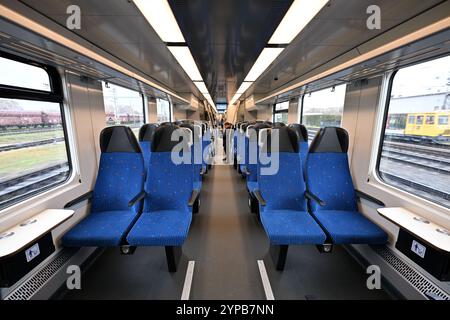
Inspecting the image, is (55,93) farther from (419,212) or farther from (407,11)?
(419,212)

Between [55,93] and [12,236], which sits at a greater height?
[55,93]

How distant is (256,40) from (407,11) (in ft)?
3.95

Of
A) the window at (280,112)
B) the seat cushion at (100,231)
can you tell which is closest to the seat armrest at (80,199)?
the seat cushion at (100,231)

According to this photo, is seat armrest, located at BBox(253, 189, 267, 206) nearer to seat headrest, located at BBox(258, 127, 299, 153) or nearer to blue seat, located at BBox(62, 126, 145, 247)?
seat headrest, located at BBox(258, 127, 299, 153)

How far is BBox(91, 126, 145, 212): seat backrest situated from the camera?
6.98 feet

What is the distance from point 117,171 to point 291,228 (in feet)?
6.44

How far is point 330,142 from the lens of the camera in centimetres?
225

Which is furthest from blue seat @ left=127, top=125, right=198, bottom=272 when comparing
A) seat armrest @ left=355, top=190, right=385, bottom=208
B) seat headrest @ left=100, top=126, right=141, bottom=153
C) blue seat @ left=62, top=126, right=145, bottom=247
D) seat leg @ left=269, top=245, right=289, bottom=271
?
seat armrest @ left=355, top=190, right=385, bottom=208

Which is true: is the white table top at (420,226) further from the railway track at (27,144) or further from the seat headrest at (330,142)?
the railway track at (27,144)

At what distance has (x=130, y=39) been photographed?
2.33 meters

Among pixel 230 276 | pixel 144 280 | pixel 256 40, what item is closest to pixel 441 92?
pixel 256 40

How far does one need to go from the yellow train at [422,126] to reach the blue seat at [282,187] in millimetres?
1037

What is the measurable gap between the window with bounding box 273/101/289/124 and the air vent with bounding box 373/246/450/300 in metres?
4.83

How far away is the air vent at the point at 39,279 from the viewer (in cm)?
139
